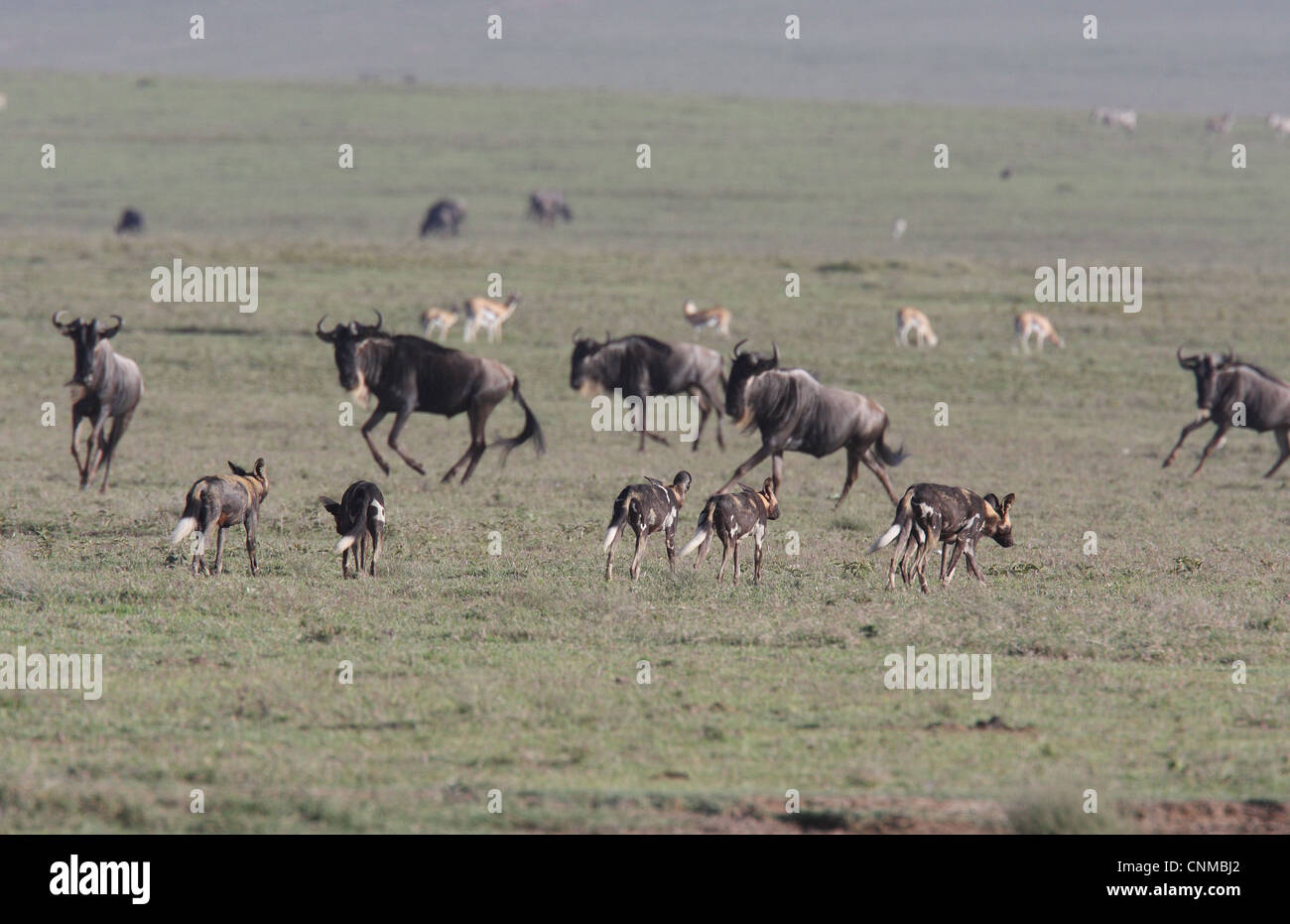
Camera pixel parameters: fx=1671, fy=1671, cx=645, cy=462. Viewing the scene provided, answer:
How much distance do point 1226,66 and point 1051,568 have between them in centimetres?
11530

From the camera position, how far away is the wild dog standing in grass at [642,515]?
11930mm

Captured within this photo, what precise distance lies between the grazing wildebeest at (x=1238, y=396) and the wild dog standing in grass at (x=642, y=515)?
401 inches

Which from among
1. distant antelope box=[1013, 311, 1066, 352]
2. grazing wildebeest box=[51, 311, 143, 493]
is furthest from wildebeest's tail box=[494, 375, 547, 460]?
distant antelope box=[1013, 311, 1066, 352]

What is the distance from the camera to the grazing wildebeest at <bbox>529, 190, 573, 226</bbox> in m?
53.2

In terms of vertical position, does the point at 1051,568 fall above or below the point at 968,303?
below

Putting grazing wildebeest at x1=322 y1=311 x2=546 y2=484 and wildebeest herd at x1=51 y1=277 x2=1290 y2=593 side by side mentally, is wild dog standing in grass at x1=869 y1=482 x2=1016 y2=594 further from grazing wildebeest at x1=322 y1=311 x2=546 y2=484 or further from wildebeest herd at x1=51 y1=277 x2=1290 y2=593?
grazing wildebeest at x1=322 y1=311 x2=546 y2=484

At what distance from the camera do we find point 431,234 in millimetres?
49938

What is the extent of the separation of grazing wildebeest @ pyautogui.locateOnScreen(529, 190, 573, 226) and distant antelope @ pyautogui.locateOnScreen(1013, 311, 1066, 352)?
26197 millimetres

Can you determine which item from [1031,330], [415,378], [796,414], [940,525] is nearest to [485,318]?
[1031,330]

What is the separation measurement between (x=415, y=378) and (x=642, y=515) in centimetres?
772

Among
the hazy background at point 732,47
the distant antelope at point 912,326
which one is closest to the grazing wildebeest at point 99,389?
the distant antelope at point 912,326

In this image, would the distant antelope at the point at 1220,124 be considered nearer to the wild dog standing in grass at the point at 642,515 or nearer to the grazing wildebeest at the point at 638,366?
the grazing wildebeest at the point at 638,366

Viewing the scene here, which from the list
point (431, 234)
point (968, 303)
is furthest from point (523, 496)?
point (431, 234)

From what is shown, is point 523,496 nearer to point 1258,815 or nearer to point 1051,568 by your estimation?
point 1051,568
